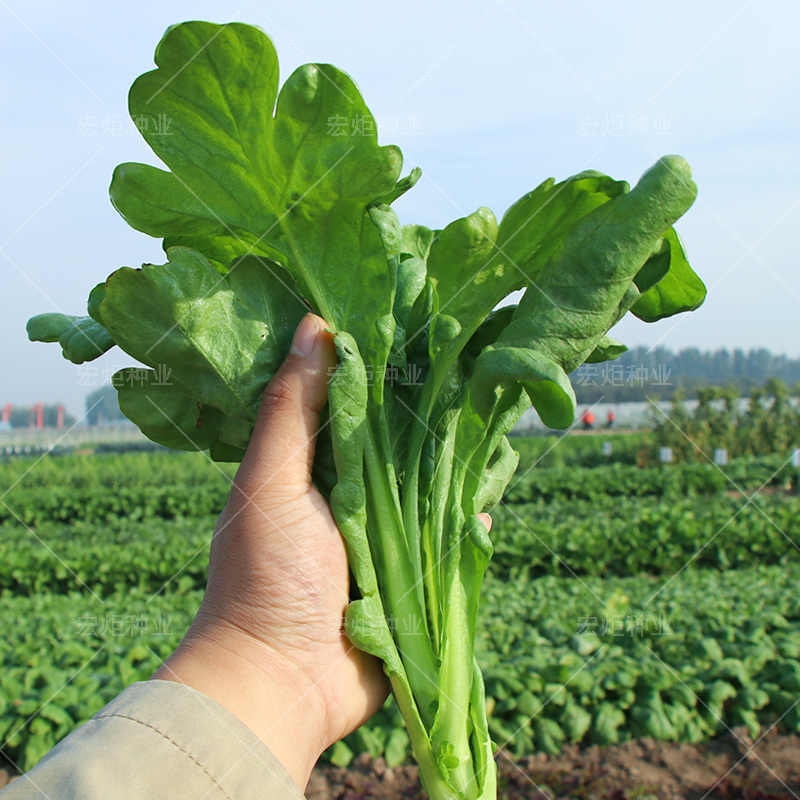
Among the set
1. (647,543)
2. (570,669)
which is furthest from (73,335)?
(647,543)

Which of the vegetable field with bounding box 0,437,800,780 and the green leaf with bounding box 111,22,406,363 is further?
the vegetable field with bounding box 0,437,800,780

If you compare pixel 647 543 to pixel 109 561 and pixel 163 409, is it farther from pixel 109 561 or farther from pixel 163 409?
pixel 163 409

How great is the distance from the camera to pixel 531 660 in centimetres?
379

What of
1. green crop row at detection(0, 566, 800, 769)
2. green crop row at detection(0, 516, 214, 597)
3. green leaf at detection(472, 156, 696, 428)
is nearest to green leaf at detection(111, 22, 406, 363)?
green leaf at detection(472, 156, 696, 428)

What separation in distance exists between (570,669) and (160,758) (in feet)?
10.0

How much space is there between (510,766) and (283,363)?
2.68 m

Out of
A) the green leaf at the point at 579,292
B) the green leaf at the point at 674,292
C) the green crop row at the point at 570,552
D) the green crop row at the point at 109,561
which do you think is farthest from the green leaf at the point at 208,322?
the green crop row at the point at 570,552

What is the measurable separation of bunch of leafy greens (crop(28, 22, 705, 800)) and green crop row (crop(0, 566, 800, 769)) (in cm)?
218

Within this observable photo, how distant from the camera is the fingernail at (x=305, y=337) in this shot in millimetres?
1443

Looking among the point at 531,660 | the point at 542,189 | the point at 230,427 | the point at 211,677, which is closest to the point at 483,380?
the point at 542,189

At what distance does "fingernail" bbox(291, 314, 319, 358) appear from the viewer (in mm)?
1443

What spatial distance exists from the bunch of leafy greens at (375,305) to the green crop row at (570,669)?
2177 mm

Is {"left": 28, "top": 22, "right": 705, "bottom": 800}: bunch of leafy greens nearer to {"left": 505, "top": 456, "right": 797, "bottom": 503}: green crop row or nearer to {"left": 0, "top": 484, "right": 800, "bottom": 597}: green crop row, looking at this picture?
{"left": 0, "top": 484, "right": 800, "bottom": 597}: green crop row

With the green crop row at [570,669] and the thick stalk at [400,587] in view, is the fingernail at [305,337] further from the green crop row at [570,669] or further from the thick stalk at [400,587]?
the green crop row at [570,669]
